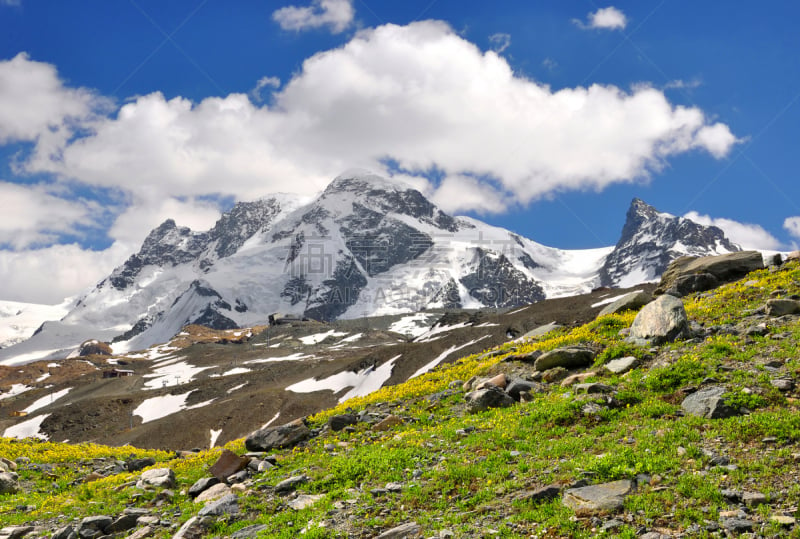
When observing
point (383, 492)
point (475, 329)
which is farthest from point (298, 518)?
point (475, 329)

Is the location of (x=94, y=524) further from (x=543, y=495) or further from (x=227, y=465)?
(x=543, y=495)

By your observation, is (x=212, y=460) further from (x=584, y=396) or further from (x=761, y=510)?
(x=761, y=510)

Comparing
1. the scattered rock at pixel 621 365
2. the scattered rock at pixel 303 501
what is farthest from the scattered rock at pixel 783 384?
the scattered rock at pixel 303 501

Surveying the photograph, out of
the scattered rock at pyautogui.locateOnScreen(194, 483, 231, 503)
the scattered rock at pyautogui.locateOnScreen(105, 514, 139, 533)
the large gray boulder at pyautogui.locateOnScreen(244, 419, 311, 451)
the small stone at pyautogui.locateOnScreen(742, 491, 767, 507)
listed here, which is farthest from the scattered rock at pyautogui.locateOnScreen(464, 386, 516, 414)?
the scattered rock at pyautogui.locateOnScreen(105, 514, 139, 533)

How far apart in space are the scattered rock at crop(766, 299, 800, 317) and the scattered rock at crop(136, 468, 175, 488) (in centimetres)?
2216

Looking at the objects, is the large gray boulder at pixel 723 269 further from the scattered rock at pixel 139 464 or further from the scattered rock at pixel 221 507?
the scattered rock at pixel 139 464

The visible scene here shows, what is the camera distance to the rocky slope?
30.8 ft

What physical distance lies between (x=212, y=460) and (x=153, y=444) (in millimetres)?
66495

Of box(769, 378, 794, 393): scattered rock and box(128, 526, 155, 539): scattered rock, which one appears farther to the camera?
box(769, 378, 794, 393): scattered rock

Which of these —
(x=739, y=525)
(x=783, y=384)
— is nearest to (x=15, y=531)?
(x=739, y=525)

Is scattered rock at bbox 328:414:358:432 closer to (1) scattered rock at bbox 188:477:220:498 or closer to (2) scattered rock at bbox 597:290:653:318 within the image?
(1) scattered rock at bbox 188:477:220:498

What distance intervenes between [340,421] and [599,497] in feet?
36.9

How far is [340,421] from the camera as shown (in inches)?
749

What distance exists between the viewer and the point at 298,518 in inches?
452
